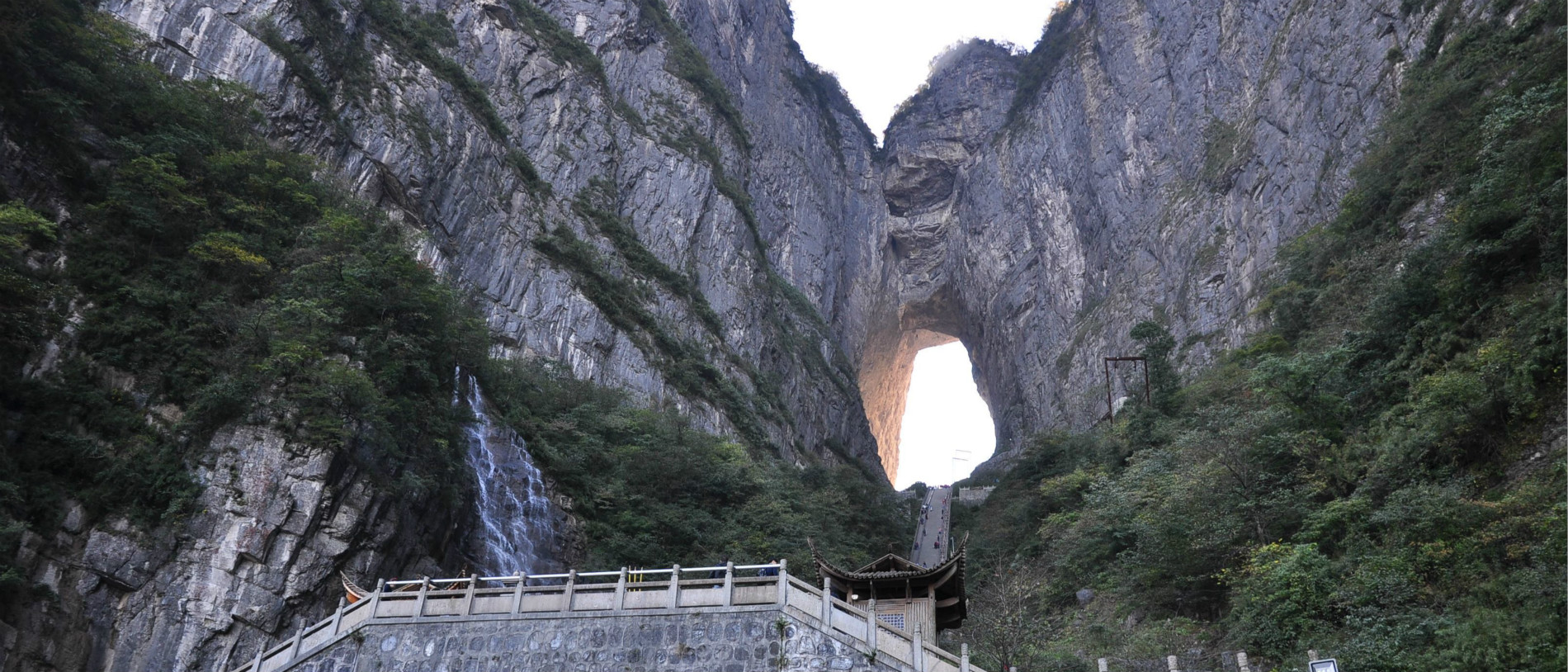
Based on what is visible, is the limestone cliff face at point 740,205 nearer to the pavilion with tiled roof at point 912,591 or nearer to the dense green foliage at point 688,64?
the dense green foliage at point 688,64

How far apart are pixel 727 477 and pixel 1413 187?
68.4ft

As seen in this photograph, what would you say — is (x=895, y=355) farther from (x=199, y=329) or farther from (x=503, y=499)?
(x=199, y=329)

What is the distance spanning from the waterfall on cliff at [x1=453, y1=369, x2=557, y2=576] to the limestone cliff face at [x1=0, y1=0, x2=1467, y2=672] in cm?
118

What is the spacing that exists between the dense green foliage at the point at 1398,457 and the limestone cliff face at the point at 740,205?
34.6 feet

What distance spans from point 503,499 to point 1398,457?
19573 mm

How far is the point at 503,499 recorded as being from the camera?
24.6 m

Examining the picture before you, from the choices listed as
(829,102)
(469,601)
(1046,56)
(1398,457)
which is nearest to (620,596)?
(469,601)

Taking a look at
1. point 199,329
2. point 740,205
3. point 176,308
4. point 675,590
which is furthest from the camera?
point 740,205

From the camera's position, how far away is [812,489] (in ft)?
119

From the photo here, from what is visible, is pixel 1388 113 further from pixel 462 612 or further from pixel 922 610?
pixel 462 612

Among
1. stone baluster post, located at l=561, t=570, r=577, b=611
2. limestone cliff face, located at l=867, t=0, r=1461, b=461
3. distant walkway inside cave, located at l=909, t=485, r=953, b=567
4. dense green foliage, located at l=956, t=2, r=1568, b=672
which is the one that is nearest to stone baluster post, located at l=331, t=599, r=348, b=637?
stone baluster post, located at l=561, t=570, r=577, b=611

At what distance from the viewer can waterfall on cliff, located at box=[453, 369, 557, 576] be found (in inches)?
904

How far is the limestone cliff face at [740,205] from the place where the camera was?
18578 millimetres

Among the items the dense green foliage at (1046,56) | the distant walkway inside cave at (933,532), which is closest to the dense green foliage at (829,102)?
the dense green foliage at (1046,56)
